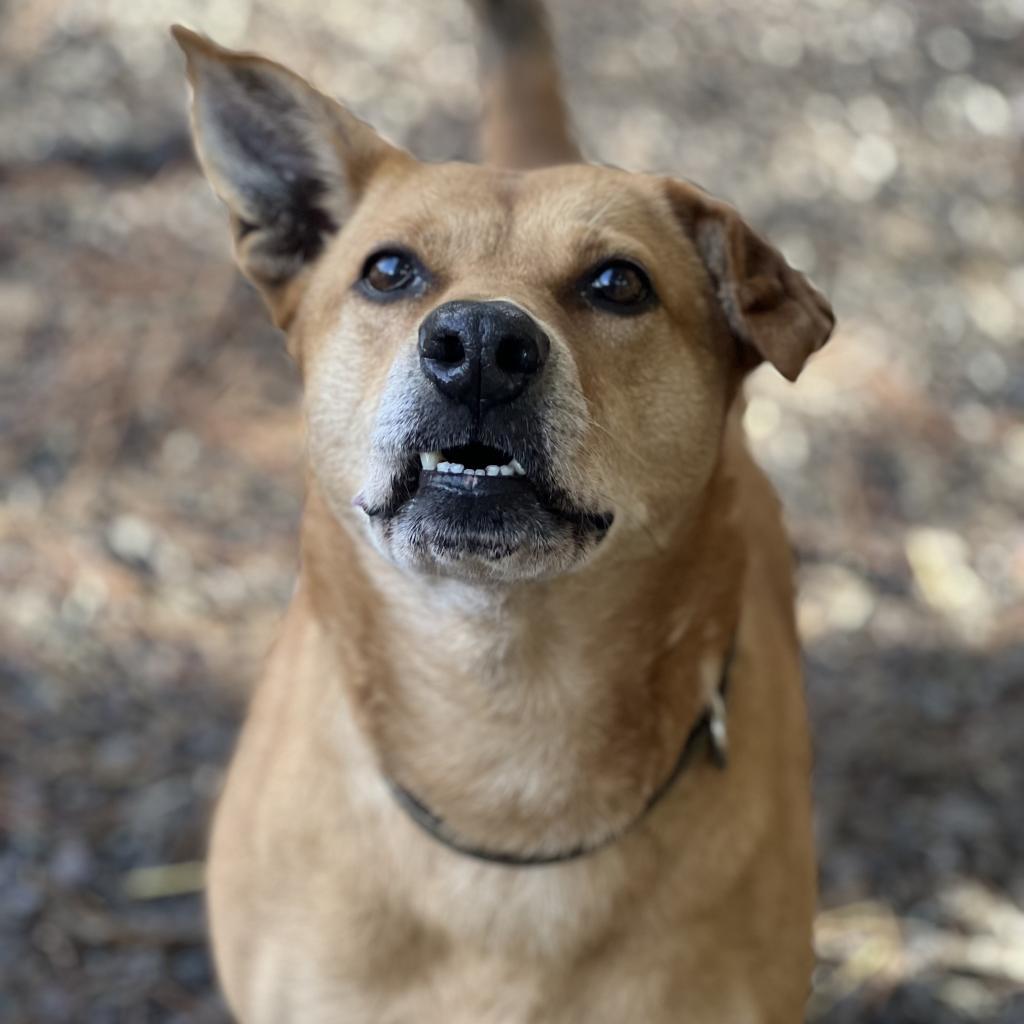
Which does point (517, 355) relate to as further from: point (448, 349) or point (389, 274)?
point (389, 274)

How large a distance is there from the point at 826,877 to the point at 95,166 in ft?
12.7

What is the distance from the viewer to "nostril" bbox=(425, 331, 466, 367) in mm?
1905

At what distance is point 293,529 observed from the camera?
4.26 metres

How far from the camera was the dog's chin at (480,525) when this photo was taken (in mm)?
2000

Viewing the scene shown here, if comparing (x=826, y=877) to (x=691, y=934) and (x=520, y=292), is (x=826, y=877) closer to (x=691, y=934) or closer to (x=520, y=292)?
(x=691, y=934)

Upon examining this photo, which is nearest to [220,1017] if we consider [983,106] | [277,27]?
[277,27]

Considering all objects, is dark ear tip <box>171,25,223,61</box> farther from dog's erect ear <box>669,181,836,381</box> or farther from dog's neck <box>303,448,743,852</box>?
dog's erect ear <box>669,181,836,381</box>

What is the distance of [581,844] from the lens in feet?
7.64

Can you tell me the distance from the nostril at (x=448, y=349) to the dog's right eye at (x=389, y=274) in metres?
0.40

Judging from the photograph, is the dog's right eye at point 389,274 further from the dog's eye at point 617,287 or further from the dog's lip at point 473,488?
the dog's lip at point 473,488

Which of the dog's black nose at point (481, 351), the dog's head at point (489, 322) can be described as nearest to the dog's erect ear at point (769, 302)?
the dog's head at point (489, 322)

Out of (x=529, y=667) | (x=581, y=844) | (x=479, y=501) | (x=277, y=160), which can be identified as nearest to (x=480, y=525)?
(x=479, y=501)

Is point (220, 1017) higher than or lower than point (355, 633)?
lower

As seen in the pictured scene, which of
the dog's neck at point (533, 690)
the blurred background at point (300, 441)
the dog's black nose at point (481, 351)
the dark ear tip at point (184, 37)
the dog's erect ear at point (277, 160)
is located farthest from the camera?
the blurred background at point (300, 441)
